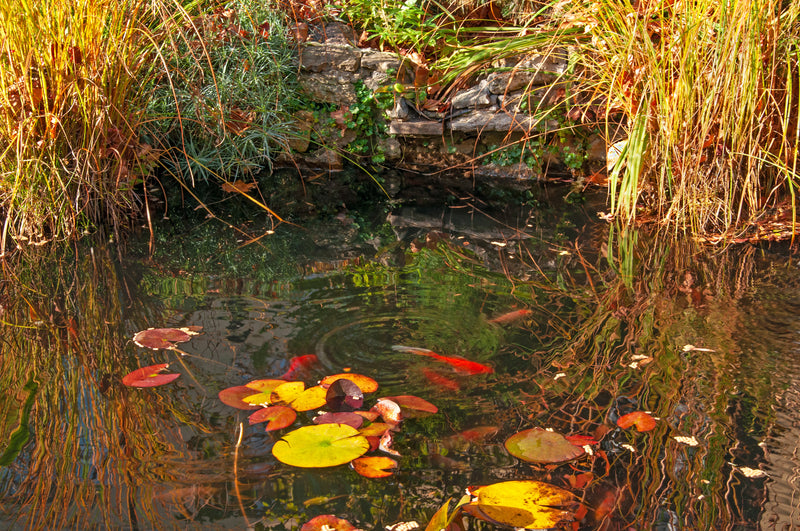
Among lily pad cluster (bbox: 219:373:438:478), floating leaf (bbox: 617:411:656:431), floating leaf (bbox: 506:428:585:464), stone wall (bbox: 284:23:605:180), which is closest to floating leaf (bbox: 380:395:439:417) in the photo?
lily pad cluster (bbox: 219:373:438:478)

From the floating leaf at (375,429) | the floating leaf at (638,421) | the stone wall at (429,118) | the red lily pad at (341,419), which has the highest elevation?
the stone wall at (429,118)

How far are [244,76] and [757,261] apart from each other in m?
3.19

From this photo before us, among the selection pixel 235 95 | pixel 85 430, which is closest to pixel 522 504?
pixel 85 430

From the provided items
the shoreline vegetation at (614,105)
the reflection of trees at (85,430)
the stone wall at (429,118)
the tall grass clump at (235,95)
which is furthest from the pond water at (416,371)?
the stone wall at (429,118)

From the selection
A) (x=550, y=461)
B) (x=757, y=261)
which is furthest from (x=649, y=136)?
(x=550, y=461)

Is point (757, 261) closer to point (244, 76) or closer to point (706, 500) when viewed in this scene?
point (706, 500)

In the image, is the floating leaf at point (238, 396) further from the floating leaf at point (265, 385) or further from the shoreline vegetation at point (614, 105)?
the shoreline vegetation at point (614, 105)

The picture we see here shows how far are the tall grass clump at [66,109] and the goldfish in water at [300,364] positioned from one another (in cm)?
155

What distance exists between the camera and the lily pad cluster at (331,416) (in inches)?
62.2

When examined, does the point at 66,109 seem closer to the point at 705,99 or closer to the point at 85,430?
the point at 85,430

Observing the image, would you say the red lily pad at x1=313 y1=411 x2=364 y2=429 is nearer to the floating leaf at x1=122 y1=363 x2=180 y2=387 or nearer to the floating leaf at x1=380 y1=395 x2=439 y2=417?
the floating leaf at x1=380 y1=395 x2=439 y2=417

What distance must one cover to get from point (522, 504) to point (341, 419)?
1.71ft

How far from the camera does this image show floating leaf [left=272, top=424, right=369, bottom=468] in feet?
5.14

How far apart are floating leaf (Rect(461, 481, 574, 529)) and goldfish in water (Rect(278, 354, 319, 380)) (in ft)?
2.31
